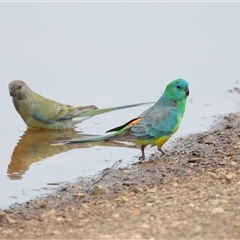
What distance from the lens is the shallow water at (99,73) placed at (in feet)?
26.0

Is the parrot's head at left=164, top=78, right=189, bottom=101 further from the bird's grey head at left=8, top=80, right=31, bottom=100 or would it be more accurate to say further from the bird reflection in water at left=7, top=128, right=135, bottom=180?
the bird's grey head at left=8, top=80, right=31, bottom=100

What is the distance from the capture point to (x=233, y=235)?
457 cm

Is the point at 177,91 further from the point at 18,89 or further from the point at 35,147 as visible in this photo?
the point at 18,89

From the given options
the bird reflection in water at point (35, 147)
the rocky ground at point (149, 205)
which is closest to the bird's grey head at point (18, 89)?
the bird reflection in water at point (35, 147)

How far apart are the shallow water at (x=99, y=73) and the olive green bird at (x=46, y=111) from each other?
0.12 metres

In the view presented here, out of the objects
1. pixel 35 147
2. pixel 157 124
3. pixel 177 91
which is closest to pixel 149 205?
pixel 157 124

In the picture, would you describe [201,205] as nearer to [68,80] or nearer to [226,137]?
[226,137]

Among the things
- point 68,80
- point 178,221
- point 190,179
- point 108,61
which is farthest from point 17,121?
point 178,221

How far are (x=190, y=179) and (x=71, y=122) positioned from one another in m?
3.84

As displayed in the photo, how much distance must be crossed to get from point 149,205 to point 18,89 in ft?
16.1

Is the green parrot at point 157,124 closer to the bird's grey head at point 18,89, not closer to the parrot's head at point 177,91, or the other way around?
the parrot's head at point 177,91

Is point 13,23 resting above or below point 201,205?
above

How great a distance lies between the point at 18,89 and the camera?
33.0ft

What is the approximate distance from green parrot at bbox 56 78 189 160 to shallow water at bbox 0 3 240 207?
0.33m
